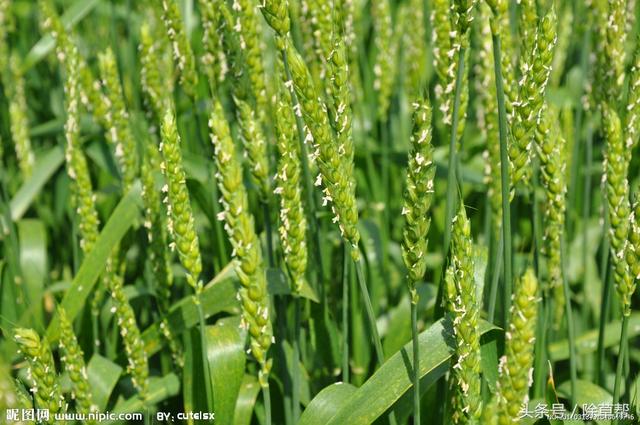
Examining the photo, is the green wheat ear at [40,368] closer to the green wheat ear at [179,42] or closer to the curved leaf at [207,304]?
the curved leaf at [207,304]

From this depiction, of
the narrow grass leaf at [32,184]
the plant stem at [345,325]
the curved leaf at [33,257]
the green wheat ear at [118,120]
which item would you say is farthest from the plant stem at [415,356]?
the narrow grass leaf at [32,184]

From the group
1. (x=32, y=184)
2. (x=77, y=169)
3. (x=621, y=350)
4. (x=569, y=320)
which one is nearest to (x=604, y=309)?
(x=569, y=320)

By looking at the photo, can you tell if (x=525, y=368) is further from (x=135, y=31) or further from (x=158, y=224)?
(x=135, y=31)

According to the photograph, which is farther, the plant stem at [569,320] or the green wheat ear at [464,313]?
the plant stem at [569,320]

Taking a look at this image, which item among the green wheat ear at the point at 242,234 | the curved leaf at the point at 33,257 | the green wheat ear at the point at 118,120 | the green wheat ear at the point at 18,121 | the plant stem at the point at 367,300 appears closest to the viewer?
the green wheat ear at the point at 242,234

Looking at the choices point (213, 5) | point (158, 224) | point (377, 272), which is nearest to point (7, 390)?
point (158, 224)

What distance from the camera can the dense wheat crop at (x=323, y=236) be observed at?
1533 millimetres

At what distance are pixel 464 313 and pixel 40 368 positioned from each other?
2.64ft

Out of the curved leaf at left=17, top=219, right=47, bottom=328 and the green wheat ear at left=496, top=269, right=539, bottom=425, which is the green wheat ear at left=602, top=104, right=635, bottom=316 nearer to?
the green wheat ear at left=496, top=269, right=539, bottom=425

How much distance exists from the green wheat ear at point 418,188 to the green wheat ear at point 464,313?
0.06 m

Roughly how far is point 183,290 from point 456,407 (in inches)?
59.8

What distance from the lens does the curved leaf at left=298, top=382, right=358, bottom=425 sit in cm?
187

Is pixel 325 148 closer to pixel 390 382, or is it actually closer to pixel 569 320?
pixel 390 382

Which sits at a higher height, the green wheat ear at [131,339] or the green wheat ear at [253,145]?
the green wheat ear at [253,145]
